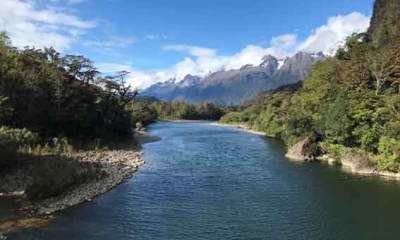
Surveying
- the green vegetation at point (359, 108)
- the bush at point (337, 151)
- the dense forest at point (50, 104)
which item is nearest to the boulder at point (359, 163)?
the green vegetation at point (359, 108)

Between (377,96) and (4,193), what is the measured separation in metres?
35.0

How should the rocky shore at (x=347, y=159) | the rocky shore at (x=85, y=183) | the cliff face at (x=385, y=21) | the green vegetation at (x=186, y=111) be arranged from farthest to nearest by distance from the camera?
1. the green vegetation at (x=186, y=111)
2. the cliff face at (x=385, y=21)
3. the rocky shore at (x=347, y=159)
4. the rocky shore at (x=85, y=183)

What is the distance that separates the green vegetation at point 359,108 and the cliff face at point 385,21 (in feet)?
72.0

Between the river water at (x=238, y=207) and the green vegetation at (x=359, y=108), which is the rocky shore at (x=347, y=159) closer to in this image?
the green vegetation at (x=359, y=108)

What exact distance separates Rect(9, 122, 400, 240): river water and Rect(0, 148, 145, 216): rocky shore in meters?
1.02

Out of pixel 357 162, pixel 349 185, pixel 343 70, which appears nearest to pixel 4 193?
pixel 349 185

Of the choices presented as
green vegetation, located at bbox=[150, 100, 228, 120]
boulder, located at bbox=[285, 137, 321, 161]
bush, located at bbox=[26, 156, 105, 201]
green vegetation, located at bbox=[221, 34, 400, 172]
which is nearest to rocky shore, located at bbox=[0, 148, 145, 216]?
bush, located at bbox=[26, 156, 105, 201]

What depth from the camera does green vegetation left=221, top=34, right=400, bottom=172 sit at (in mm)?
34531

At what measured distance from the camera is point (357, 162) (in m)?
34.9

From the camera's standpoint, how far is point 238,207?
23328mm

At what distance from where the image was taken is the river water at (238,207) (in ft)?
62.3

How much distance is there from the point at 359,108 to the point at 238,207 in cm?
2051

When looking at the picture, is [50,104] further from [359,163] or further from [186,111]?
[186,111]

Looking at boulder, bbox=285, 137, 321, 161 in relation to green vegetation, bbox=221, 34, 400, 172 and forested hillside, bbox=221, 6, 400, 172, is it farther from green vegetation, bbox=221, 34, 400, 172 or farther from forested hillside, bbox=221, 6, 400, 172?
green vegetation, bbox=221, 34, 400, 172
